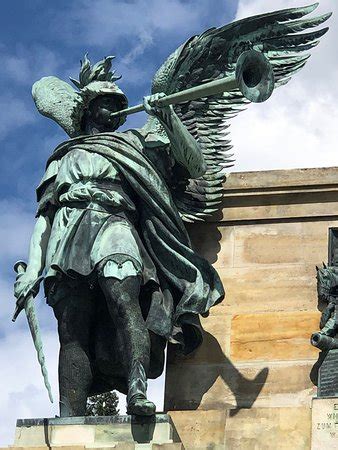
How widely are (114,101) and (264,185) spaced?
1.45m

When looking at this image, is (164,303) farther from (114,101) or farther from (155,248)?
(114,101)

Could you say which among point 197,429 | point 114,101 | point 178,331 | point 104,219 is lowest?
point 197,429

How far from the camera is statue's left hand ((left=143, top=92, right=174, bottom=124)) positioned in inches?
454

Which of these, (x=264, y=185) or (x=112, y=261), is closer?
(x=112, y=261)

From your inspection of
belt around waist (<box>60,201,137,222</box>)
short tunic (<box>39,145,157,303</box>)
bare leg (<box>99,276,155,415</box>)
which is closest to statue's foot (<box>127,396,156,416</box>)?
bare leg (<box>99,276,155,415</box>)

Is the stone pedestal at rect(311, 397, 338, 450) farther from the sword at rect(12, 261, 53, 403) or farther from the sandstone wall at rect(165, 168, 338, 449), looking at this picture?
Answer: the sword at rect(12, 261, 53, 403)

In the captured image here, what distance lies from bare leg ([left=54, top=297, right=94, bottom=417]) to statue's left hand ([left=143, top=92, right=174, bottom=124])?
5.03 ft

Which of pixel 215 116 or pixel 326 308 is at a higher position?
pixel 215 116

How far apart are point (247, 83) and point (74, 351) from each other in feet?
8.00

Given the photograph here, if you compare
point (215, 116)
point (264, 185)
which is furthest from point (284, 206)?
point (215, 116)

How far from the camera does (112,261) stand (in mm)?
11148

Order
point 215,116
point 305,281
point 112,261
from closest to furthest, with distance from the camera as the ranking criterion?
point 112,261 → point 305,281 → point 215,116

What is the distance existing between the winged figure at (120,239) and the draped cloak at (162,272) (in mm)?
11

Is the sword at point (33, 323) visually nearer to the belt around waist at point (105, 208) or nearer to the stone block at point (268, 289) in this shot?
the belt around waist at point (105, 208)
